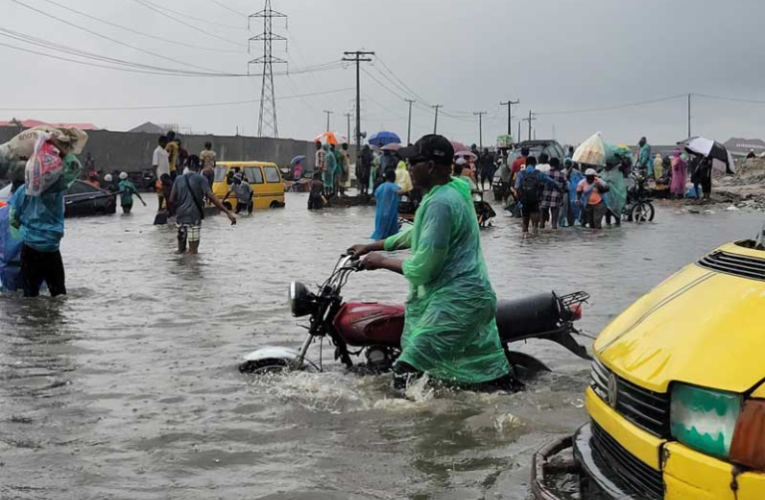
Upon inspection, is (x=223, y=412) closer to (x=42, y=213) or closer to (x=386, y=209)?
(x=42, y=213)

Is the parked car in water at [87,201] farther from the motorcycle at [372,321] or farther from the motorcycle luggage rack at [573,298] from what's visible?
the motorcycle luggage rack at [573,298]

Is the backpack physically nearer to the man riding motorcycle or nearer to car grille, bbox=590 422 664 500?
the man riding motorcycle

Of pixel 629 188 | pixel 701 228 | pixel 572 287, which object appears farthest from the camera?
pixel 629 188

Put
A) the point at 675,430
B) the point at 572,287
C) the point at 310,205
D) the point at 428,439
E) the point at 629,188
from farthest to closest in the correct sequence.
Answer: the point at 310,205 < the point at 629,188 < the point at 572,287 < the point at 428,439 < the point at 675,430

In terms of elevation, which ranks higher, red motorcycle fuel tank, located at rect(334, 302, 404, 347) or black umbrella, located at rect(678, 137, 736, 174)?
black umbrella, located at rect(678, 137, 736, 174)

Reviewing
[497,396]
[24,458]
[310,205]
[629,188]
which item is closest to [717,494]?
[497,396]

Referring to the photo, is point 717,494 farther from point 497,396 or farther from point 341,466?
point 497,396

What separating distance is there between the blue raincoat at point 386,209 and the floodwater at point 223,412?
2891 millimetres

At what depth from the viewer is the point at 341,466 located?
15.9 feet

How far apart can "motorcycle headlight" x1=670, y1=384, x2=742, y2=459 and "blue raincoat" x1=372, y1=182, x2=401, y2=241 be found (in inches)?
459

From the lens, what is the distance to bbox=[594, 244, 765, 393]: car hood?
2766 mm

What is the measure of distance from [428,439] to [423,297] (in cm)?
88

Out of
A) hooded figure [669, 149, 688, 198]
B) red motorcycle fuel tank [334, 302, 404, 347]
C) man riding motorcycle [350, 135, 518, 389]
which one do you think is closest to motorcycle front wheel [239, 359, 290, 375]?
red motorcycle fuel tank [334, 302, 404, 347]

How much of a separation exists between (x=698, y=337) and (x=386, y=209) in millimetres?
11677
